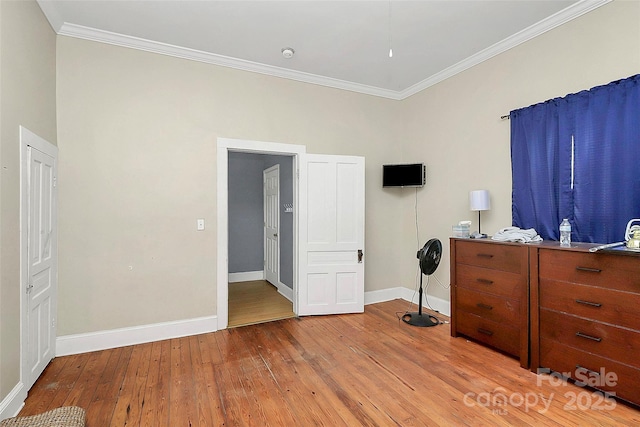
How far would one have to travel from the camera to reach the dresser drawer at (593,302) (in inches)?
83.0

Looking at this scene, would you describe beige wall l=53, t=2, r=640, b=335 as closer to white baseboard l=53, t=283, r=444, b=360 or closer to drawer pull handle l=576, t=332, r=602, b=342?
white baseboard l=53, t=283, r=444, b=360

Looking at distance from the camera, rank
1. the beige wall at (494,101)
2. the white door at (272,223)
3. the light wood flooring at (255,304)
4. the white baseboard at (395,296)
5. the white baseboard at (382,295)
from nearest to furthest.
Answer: the beige wall at (494,101) < the light wood flooring at (255,304) < the white baseboard at (395,296) < the white baseboard at (382,295) < the white door at (272,223)

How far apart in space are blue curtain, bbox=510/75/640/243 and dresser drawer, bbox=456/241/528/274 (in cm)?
44

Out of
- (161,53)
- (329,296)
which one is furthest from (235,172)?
(329,296)

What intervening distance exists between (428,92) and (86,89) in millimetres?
4028

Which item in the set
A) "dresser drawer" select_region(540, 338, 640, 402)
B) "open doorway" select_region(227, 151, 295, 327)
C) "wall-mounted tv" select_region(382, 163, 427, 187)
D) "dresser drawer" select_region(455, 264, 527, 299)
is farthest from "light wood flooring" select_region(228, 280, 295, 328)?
"dresser drawer" select_region(540, 338, 640, 402)

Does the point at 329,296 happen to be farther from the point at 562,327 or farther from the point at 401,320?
the point at 562,327

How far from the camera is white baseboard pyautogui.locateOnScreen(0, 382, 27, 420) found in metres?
1.99

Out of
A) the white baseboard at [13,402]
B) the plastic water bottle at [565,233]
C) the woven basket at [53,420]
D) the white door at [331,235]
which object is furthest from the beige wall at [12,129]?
the plastic water bottle at [565,233]

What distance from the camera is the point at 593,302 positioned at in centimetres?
229

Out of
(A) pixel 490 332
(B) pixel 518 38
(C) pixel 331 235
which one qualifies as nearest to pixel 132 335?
(C) pixel 331 235

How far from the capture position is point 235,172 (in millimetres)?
6195

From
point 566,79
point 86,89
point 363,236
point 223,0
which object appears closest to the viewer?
point 223,0

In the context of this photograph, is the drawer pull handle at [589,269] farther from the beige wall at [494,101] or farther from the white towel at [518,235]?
the beige wall at [494,101]
